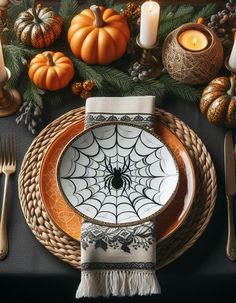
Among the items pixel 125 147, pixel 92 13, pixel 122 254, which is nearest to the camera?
pixel 122 254

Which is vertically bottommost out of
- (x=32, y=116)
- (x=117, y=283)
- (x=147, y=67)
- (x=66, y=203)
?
(x=117, y=283)

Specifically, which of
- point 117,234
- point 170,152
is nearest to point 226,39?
point 170,152

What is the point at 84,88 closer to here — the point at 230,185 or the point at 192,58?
the point at 192,58

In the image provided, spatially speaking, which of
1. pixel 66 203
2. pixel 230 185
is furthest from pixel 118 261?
pixel 230 185

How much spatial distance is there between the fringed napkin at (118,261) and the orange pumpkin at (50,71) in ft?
1.12

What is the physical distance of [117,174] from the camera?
0.89 metres

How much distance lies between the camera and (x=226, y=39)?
1062mm

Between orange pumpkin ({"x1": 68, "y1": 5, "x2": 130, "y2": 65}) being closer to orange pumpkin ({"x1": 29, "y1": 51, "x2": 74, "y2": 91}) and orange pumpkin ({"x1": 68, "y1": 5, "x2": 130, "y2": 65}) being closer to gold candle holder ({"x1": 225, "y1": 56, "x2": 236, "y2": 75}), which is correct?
orange pumpkin ({"x1": 29, "y1": 51, "x2": 74, "y2": 91})

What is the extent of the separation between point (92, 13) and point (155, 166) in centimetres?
40

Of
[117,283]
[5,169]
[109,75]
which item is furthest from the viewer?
[109,75]

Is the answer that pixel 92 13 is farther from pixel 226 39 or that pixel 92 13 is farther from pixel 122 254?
pixel 122 254

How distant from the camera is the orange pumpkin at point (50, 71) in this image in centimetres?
98

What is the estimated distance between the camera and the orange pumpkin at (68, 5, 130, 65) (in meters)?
1.00

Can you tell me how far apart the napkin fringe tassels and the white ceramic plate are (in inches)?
3.7
